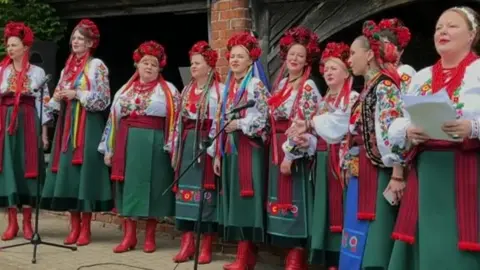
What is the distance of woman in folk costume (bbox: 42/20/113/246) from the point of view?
598 cm

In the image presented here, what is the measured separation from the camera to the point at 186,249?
18.6 feet

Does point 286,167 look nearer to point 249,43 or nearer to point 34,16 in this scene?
point 249,43

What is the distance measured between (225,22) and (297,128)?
68.9 inches

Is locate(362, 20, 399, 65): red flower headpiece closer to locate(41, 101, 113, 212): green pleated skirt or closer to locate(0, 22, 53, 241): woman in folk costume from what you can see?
locate(41, 101, 113, 212): green pleated skirt

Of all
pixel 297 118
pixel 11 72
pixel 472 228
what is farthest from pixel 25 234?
pixel 472 228

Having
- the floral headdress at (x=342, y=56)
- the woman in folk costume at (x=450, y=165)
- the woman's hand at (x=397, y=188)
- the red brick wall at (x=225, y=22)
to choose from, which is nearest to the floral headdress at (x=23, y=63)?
the red brick wall at (x=225, y=22)

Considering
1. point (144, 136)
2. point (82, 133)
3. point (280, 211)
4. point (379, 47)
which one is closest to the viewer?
point (379, 47)

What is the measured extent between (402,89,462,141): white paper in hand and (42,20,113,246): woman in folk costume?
11.1 ft

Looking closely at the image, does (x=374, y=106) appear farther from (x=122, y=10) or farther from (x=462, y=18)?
(x=122, y=10)

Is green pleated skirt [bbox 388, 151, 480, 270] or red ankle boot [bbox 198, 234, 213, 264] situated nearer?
green pleated skirt [bbox 388, 151, 480, 270]

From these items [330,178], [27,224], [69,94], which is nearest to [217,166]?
[330,178]

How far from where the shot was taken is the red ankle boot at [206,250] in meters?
5.62

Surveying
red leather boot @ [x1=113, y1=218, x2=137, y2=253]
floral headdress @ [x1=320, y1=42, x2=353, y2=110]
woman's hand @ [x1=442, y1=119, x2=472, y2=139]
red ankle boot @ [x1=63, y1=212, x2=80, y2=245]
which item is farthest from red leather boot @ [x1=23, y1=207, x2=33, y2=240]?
woman's hand @ [x1=442, y1=119, x2=472, y2=139]

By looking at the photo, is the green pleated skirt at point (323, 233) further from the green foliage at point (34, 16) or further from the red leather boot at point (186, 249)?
the green foliage at point (34, 16)
